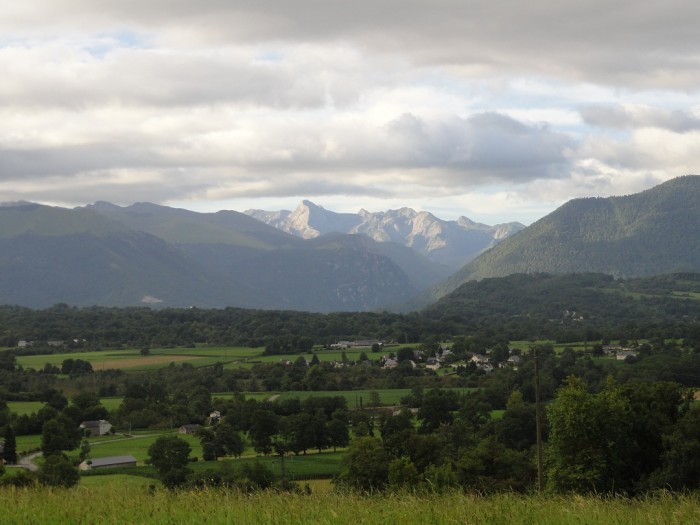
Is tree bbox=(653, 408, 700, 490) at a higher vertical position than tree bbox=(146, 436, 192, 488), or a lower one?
higher

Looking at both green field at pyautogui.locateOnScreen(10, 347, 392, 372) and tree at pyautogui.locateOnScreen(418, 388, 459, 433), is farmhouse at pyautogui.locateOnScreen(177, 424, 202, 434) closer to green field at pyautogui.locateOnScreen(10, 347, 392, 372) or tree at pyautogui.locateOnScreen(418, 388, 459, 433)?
tree at pyautogui.locateOnScreen(418, 388, 459, 433)

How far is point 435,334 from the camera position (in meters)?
164

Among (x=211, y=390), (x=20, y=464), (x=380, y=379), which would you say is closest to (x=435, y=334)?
(x=380, y=379)

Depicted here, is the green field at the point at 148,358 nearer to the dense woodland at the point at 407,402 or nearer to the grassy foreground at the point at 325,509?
the dense woodland at the point at 407,402

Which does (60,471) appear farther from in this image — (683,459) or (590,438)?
(683,459)

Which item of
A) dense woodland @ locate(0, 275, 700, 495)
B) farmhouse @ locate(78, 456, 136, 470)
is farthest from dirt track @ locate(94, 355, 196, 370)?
farmhouse @ locate(78, 456, 136, 470)

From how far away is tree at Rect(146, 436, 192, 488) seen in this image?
46.2 metres

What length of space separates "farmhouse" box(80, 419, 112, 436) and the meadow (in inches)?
2353

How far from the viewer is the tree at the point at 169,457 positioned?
46.2 m

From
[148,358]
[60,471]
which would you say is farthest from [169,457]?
[148,358]

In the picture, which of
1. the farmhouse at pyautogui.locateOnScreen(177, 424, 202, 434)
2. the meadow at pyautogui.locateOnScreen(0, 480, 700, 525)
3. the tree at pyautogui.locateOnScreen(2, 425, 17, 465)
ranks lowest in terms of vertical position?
the farmhouse at pyautogui.locateOnScreen(177, 424, 202, 434)

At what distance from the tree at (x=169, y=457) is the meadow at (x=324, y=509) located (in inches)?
1322

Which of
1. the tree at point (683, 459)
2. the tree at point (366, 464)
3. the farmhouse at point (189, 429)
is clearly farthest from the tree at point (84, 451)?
the tree at point (683, 459)

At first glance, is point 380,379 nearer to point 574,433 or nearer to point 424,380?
point 424,380
